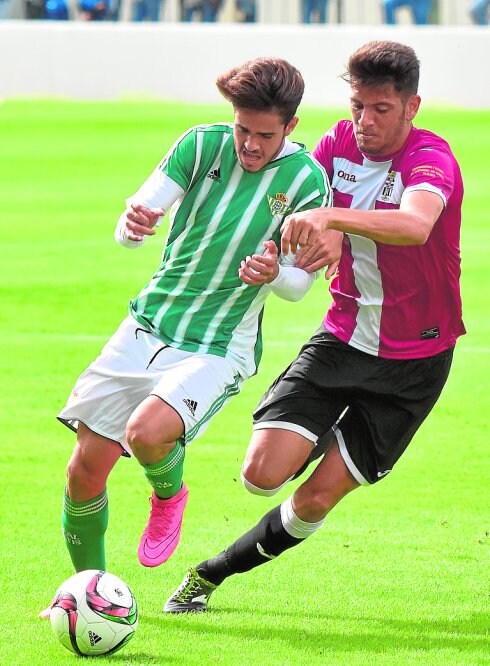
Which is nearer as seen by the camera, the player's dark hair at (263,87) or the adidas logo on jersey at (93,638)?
the adidas logo on jersey at (93,638)

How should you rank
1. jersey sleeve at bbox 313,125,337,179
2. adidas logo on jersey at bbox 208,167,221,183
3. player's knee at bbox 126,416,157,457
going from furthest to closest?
jersey sleeve at bbox 313,125,337,179 → adidas logo on jersey at bbox 208,167,221,183 → player's knee at bbox 126,416,157,457

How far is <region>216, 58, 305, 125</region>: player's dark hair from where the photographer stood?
4988 mm

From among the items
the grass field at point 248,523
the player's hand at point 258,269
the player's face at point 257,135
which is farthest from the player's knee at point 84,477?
the player's face at point 257,135

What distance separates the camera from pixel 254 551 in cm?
551

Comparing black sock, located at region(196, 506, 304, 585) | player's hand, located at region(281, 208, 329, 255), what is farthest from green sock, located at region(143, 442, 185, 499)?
player's hand, located at region(281, 208, 329, 255)

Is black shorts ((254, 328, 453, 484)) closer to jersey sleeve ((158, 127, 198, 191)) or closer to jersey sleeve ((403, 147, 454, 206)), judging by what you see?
jersey sleeve ((403, 147, 454, 206))

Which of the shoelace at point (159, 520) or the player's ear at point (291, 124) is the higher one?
the player's ear at point (291, 124)

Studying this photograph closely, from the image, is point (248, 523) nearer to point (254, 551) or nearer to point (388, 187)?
point (254, 551)

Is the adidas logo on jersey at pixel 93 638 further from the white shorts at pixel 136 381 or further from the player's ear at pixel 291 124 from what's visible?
the player's ear at pixel 291 124

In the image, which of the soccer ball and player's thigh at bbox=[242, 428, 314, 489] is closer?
the soccer ball

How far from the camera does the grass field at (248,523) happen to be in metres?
5.07

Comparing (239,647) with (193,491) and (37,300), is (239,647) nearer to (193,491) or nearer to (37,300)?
(193,491)

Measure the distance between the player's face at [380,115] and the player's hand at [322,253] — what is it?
0.45 metres

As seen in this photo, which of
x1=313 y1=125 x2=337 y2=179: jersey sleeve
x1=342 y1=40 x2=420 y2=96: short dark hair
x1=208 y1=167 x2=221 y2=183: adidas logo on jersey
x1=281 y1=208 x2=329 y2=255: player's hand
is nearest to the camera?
x1=281 y1=208 x2=329 y2=255: player's hand
